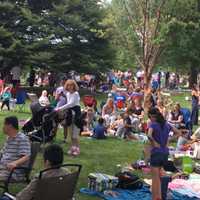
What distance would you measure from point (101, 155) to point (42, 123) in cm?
156

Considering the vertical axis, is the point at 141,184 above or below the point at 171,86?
below

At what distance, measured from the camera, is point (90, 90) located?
3697 cm

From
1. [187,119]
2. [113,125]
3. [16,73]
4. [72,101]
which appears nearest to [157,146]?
[72,101]

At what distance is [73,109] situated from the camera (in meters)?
12.2

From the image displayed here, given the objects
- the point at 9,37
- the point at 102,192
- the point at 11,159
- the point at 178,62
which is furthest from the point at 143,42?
the point at 178,62

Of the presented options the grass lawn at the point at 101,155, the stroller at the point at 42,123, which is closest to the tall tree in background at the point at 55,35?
the grass lawn at the point at 101,155

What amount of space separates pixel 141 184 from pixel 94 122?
7.82m

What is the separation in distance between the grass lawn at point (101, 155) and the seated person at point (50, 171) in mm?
2703

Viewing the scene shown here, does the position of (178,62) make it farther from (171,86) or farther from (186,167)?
(186,167)

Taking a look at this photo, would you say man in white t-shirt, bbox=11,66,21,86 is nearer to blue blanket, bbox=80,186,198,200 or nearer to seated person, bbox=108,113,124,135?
seated person, bbox=108,113,124,135

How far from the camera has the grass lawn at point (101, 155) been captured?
35.5 ft

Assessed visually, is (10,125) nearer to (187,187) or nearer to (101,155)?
(187,187)

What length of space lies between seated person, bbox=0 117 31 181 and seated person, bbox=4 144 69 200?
1.32 m

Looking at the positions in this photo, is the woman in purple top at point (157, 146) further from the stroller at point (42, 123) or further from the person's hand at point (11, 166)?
the stroller at point (42, 123)
